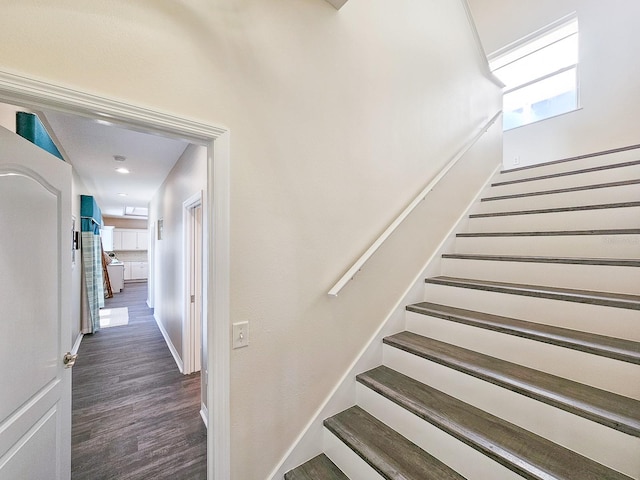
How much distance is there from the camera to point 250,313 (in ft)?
4.45

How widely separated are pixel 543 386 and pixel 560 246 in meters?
1.15

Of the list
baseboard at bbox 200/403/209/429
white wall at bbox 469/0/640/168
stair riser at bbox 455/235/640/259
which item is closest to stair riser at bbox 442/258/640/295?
stair riser at bbox 455/235/640/259

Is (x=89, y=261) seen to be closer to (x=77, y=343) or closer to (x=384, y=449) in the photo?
(x=77, y=343)

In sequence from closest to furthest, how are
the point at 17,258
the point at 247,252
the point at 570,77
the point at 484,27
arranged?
the point at 17,258 → the point at 247,252 → the point at 570,77 → the point at 484,27

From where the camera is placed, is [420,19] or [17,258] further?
[420,19]

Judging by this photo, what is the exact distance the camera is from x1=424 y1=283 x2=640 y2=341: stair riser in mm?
1344

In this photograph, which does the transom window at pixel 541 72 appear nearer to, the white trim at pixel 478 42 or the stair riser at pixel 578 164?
the white trim at pixel 478 42

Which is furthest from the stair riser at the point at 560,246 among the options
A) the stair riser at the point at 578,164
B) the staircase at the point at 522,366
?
the stair riser at the point at 578,164

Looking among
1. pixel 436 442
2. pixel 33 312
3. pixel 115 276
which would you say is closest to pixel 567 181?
pixel 436 442

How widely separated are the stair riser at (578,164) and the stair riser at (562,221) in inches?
33.9

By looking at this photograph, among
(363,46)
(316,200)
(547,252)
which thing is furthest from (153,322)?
(547,252)

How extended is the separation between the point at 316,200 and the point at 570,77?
4680 mm

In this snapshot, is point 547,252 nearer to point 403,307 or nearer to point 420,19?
point 403,307

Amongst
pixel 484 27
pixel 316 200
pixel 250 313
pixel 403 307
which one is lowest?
pixel 403 307
